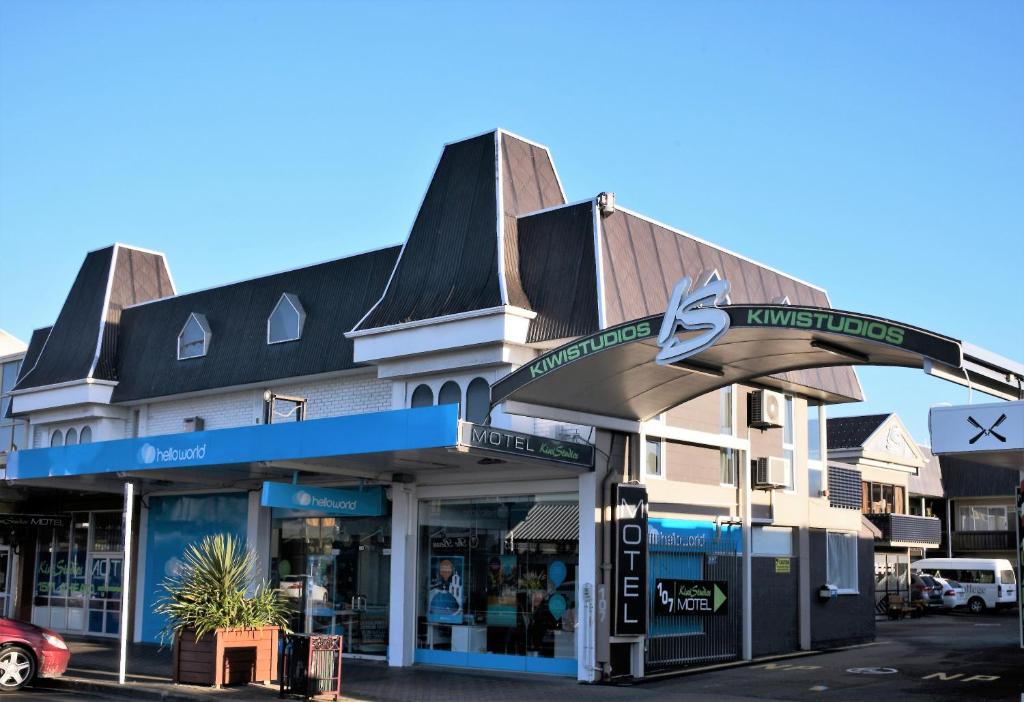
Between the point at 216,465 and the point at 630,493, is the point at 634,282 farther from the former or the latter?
the point at 216,465

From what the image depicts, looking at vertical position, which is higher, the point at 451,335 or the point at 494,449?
the point at 451,335

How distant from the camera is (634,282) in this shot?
63.7 ft

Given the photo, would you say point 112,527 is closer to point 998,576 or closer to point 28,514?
point 28,514

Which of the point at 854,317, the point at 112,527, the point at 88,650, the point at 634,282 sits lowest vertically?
the point at 88,650

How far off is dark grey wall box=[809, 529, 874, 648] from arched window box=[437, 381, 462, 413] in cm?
918

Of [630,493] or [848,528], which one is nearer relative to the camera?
[630,493]

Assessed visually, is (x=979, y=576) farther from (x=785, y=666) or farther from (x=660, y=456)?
(x=660, y=456)

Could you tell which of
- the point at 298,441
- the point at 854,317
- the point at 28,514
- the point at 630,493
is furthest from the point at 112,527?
the point at 854,317

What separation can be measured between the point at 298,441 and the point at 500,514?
3.84 metres

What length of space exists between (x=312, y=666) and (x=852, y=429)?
116 feet

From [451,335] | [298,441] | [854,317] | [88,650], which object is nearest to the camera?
[854,317]

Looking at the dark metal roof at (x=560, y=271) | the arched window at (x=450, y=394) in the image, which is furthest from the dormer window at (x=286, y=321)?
the dark metal roof at (x=560, y=271)

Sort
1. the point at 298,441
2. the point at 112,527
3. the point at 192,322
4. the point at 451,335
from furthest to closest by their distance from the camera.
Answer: the point at 112,527 → the point at 192,322 → the point at 451,335 → the point at 298,441

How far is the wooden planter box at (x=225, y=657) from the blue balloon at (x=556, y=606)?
452cm
